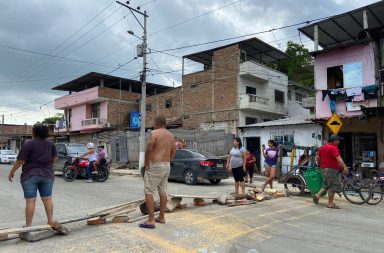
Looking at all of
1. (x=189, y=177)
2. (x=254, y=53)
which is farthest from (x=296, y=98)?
(x=189, y=177)

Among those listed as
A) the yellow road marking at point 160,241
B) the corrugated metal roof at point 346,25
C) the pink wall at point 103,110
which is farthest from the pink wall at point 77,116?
the yellow road marking at point 160,241

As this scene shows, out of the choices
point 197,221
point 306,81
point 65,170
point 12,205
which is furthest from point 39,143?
point 306,81

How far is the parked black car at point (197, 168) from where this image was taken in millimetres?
15688

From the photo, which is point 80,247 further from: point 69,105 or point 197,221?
point 69,105

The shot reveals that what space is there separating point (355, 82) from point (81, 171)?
13321 mm

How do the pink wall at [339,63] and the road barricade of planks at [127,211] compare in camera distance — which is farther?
the pink wall at [339,63]

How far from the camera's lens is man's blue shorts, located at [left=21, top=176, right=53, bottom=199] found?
19.3 feet

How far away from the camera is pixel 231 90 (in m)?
31.4

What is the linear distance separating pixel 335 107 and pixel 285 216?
12.3 m

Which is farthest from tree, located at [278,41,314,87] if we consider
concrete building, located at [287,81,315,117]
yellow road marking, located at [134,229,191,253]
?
yellow road marking, located at [134,229,191,253]

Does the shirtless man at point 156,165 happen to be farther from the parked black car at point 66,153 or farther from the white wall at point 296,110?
the white wall at point 296,110

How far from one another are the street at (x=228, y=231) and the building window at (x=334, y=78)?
11123 millimetres

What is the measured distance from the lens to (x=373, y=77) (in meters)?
17.8

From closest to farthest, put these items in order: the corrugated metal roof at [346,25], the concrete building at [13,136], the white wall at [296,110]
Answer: the corrugated metal roof at [346,25], the white wall at [296,110], the concrete building at [13,136]
